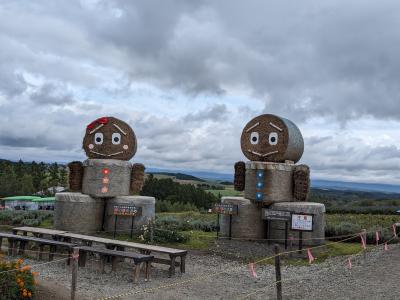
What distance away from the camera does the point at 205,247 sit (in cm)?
1666

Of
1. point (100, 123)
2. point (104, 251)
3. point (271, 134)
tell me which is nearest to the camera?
point (104, 251)

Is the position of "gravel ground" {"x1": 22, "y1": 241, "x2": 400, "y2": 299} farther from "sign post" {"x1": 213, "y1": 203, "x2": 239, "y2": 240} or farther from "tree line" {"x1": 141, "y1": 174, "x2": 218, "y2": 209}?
"tree line" {"x1": 141, "y1": 174, "x2": 218, "y2": 209}

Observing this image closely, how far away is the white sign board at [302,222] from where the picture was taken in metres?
15.7

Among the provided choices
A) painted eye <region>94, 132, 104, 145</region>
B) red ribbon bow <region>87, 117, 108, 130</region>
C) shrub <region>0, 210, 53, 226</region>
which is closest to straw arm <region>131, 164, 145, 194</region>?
painted eye <region>94, 132, 104, 145</region>

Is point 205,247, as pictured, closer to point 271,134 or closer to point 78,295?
point 271,134

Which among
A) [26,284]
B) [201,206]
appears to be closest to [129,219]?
[26,284]

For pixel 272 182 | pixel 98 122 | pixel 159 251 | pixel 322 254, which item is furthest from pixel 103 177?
pixel 322 254

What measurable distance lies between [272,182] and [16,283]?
10847 mm

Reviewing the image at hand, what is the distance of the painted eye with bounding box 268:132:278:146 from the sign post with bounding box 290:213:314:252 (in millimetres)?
3278

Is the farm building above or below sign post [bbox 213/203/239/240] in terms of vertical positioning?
below

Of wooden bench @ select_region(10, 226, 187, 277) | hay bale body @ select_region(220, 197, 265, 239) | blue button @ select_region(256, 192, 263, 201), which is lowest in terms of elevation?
wooden bench @ select_region(10, 226, 187, 277)

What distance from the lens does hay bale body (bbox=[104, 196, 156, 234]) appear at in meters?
19.2

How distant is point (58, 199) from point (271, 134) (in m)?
9.16

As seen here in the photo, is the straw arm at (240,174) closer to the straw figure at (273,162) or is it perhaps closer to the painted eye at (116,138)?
the straw figure at (273,162)
